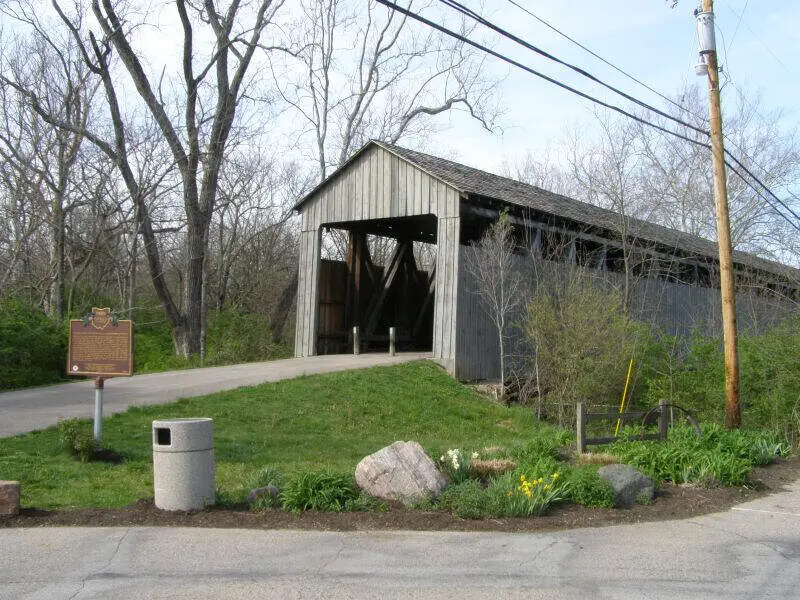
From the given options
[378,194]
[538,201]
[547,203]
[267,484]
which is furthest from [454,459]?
[547,203]

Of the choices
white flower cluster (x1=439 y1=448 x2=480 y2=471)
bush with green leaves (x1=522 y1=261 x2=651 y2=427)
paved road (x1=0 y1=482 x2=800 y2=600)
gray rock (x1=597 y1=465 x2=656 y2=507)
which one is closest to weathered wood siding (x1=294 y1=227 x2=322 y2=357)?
bush with green leaves (x1=522 y1=261 x2=651 y2=427)

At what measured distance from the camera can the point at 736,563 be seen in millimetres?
6402

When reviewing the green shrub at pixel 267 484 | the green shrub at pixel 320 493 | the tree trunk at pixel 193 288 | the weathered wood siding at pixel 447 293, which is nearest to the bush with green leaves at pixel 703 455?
the green shrub at pixel 320 493

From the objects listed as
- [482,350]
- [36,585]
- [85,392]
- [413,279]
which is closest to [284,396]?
[85,392]

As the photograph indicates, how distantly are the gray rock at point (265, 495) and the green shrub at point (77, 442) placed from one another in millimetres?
3108

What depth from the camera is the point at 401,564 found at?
20.1 feet

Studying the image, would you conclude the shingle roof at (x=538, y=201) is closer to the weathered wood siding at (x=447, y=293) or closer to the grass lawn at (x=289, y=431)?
the weathered wood siding at (x=447, y=293)

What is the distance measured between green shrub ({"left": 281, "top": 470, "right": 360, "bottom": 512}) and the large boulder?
7.6 inches

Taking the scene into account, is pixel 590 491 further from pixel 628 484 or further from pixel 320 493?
pixel 320 493

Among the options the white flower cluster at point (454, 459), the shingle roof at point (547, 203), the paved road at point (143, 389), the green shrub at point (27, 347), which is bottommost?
the white flower cluster at point (454, 459)

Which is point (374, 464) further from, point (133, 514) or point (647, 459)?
point (647, 459)

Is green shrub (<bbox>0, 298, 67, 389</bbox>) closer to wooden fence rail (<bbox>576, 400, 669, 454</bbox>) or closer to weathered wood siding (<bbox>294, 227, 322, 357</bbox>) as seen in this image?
weathered wood siding (<bbox>294, 227, 322, 357</bbox>)

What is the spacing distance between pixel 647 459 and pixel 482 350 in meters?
10.5

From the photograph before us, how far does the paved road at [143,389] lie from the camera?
13.0 metres
